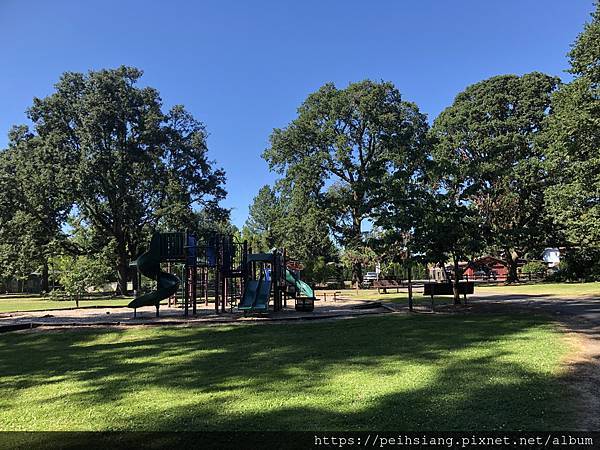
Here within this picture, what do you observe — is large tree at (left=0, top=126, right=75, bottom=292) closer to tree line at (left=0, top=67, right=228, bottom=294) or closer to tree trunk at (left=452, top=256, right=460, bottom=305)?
tree line at (left=0, top=67, right=228, bottom=294)

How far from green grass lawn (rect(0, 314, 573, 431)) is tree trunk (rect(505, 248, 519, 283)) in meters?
30.8

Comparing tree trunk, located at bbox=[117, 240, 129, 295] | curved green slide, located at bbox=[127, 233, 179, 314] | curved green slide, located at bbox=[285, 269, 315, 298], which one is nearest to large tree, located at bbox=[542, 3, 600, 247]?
curved green slide, located at bbox=[285, 269, 315, 298]

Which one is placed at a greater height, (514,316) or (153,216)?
(153,216)

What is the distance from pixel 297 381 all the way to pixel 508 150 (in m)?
37.4

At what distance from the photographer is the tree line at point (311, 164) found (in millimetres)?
28297

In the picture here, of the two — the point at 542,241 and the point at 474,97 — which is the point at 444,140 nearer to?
the point at 474,97

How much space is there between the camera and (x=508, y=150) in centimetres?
3869

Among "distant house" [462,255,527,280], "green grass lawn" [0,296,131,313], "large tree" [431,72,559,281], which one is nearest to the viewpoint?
"green grass lawn" [0,296,131,313]

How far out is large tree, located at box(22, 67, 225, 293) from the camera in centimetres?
3272

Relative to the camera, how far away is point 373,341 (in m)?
9.86

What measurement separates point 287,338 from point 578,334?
6.21 meters

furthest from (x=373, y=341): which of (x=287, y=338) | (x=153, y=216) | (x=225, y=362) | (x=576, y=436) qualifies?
(x=153, y=216)

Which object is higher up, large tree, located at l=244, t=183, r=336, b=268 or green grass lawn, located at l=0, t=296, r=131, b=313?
large tree, located at l=244, t=183, r=336, b=268

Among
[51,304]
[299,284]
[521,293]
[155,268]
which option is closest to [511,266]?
[521,293]
